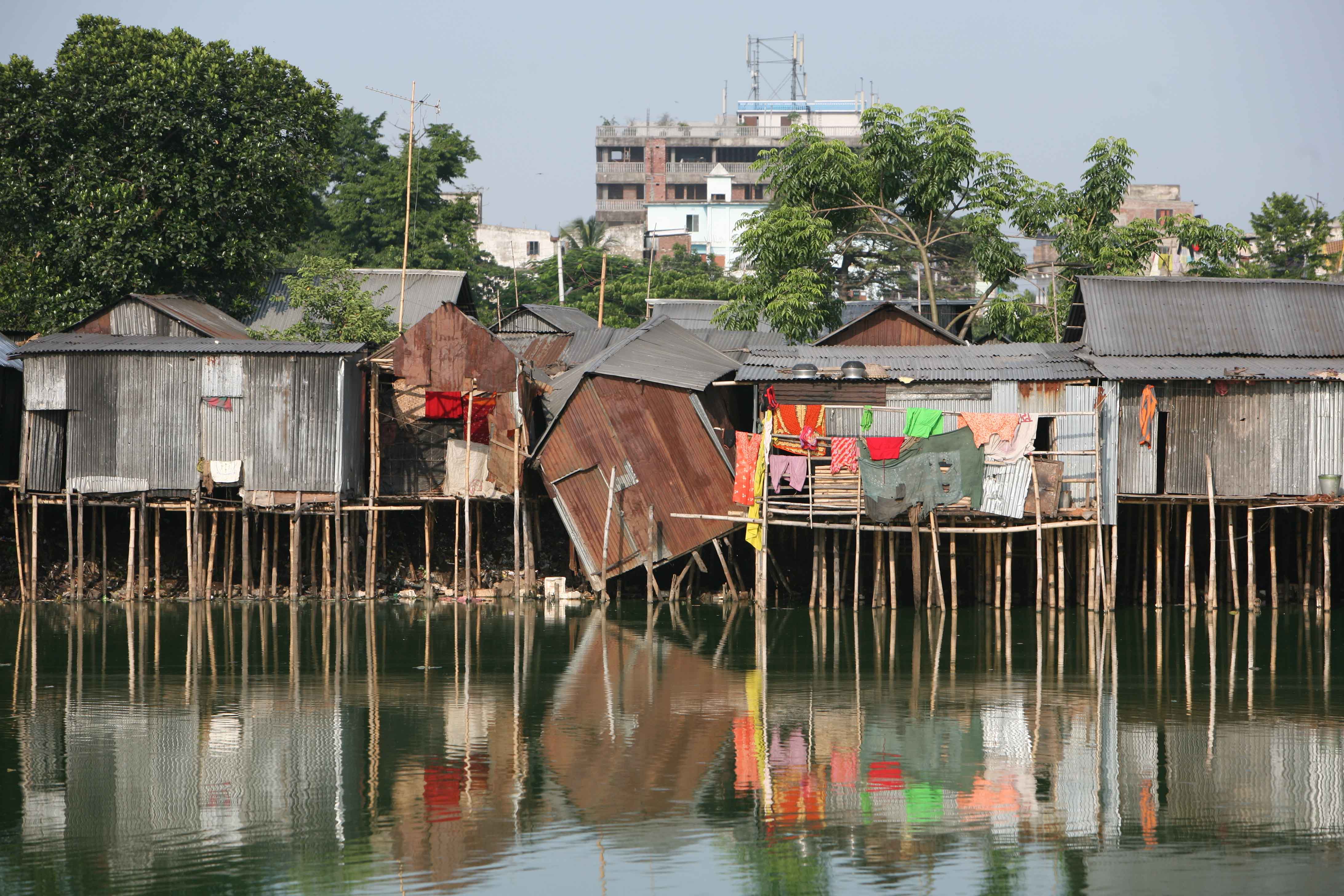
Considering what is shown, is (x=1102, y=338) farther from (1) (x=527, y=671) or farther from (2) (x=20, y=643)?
(2) (x=20, y=643)

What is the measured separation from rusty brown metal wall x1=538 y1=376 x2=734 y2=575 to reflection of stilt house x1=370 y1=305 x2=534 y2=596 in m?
1.28

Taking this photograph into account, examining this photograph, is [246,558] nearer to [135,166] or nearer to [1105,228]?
[135,166]

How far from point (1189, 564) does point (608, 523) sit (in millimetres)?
10602

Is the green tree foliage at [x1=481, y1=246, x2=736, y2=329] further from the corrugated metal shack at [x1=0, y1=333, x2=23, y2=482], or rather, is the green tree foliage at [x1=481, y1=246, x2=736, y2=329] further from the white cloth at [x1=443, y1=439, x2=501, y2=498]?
the corrugated metal shack at [x1=0, y1=333, x2=23, y2=482]

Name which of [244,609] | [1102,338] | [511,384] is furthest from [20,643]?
[1102,338]

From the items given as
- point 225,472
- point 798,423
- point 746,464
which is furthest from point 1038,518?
point 225,472

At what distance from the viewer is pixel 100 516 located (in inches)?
1092

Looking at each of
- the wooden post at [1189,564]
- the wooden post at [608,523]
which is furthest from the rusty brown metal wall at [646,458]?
the wooden post at [1189,564]

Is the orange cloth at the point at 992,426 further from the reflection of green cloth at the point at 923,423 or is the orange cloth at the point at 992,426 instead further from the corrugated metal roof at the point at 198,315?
the corrugated metal roof at the point at 198,315

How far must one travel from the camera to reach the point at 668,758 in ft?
50.5

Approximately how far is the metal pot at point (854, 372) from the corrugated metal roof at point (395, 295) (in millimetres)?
13656

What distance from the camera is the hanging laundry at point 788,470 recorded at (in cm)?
2555

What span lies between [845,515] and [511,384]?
23.0 ft

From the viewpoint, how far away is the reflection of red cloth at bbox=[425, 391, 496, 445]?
90.0 ft
